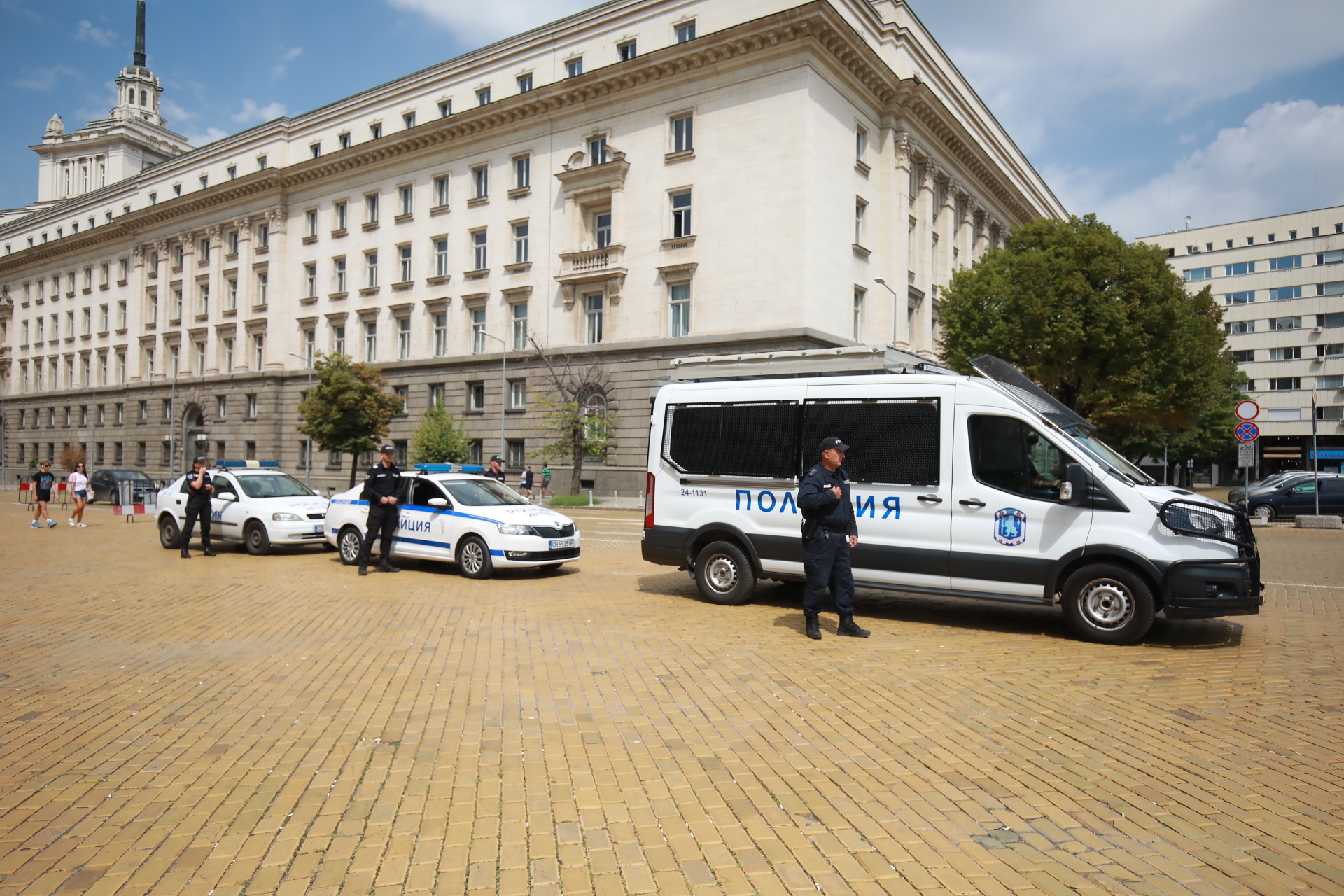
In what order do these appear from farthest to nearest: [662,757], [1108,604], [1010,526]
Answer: [1010,526], [1108,604], [662,757]

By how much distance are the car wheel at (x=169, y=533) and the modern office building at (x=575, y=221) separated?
20.9 m

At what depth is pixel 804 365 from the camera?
10.0 m

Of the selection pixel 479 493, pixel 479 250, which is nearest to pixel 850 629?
pixel 479 493

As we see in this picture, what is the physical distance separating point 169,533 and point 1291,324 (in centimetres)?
8068

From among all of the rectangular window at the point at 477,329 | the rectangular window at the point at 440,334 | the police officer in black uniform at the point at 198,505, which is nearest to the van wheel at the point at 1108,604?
the police officer in black uniform at the point at 198,505

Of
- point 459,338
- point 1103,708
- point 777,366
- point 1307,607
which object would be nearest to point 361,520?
point 777,366

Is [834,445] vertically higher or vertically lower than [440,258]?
lower

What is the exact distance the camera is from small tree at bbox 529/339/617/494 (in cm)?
3653

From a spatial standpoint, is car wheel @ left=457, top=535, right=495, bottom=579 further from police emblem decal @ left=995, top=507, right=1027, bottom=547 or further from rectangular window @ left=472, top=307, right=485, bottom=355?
rectangular window @ left=472, top=307, right=485, bottom=355

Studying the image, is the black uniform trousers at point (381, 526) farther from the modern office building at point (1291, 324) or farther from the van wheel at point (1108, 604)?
the modern office building at point (1291, 324)

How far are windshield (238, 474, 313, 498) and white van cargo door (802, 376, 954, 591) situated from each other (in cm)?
1172

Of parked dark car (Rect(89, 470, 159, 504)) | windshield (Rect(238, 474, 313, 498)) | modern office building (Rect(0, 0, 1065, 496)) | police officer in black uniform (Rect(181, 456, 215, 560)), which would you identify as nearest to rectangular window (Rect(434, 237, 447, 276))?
modern office building (Rect(0, 0, 1065, 496))

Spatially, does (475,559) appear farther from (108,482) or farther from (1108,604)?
(108,482)

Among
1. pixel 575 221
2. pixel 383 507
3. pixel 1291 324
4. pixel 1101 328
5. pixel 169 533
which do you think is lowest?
pixel 169 533
